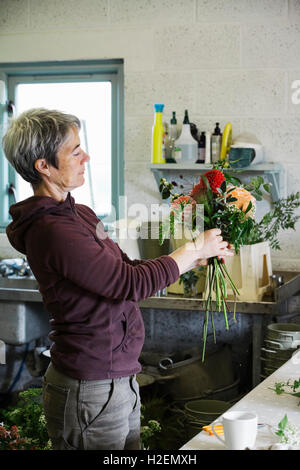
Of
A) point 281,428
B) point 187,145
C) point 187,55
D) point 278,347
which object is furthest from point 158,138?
point 281,428

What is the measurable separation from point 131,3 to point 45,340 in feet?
6.67

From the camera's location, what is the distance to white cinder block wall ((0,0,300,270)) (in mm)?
3303

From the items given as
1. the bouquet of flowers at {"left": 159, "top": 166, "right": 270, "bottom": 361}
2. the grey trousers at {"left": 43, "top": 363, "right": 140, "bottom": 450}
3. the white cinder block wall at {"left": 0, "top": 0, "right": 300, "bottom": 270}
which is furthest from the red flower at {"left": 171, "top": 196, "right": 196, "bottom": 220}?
the white cinder block wall at {"left": 0, "top": 0, "right": 300, "bottom": 270}

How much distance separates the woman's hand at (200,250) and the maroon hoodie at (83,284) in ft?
0.12

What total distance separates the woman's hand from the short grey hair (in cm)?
38

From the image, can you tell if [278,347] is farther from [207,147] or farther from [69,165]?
[69,165]

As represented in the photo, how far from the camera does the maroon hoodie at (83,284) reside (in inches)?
55.2

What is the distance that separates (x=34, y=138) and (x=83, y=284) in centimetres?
37

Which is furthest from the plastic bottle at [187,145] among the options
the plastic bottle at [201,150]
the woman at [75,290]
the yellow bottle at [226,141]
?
the woman at [75,290]

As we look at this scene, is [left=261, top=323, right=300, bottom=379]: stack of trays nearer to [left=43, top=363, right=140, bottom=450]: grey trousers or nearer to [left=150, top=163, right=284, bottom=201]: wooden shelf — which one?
[left=150, top=163, right=284, bottom=201]: wooden shelf

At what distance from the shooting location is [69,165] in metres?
1.50

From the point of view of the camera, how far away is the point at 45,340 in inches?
142

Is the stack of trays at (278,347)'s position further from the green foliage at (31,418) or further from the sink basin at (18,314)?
the sink basin at (18,314)
